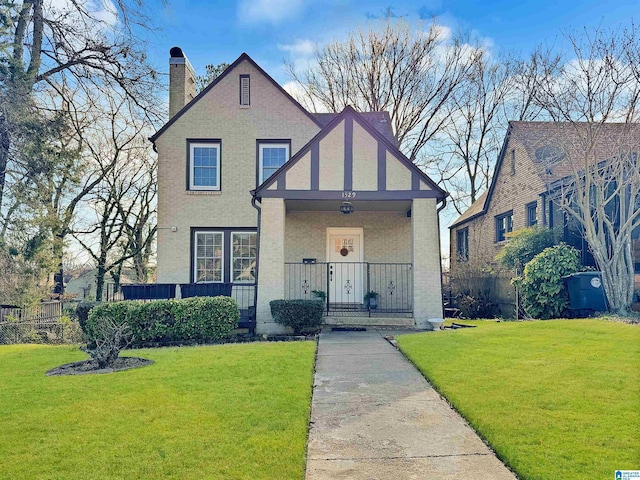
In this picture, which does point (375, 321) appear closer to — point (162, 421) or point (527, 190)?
point (162, 421)

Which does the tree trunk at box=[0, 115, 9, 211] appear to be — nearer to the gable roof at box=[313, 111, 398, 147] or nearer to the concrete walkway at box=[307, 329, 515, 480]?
the gable roof at box=[313, 111, 398, 147]

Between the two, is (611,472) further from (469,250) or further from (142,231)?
(142,231)

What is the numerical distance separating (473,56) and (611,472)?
2651 cm

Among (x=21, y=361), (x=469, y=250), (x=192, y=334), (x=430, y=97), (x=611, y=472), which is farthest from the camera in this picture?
(x=430, y=97)

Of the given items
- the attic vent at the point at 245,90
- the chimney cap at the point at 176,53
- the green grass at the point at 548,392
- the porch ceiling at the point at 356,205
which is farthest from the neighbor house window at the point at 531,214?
the chimney cap at the point at 176,53

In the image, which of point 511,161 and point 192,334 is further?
point 511,161

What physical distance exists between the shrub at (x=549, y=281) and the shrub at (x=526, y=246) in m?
1.57

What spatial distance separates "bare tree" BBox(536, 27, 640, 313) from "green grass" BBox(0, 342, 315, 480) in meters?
8.82

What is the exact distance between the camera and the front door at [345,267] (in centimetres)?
1441

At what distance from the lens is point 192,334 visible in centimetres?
1045

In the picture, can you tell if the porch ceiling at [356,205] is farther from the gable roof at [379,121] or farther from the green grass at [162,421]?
the green grass at [162,421]

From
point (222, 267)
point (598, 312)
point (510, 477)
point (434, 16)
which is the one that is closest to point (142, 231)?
→ point (222, 267)

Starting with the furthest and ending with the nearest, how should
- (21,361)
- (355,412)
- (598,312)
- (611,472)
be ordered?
(598,312) < (21,361) < (355,412) < (611,472)

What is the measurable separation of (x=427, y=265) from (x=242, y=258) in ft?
18.8
